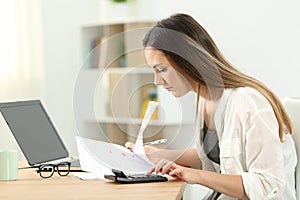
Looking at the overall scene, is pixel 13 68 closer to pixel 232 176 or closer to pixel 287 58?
pixel 287 58

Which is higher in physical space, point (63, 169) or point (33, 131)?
point (33, 131)

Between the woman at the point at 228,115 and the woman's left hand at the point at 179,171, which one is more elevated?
the woman at the point at 228,115

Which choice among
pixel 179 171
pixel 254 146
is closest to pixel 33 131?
pixel 179 171

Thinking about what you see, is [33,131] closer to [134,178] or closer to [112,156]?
[112,156]

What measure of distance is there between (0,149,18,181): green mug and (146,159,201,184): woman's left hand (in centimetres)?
45

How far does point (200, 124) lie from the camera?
2.03 m

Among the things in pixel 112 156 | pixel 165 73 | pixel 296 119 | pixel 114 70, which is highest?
pixel 165 73

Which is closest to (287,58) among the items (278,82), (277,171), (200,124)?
(278,82)

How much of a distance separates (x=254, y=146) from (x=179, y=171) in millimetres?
215

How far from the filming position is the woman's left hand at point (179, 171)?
1.75 m

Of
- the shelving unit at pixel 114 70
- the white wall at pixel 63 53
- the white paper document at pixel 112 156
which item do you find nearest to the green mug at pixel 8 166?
the white paper document at pixel 112 156

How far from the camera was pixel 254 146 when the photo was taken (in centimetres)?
175

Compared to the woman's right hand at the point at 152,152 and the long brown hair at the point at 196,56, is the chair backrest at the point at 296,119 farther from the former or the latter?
the woman's right hand at the point at 152,152

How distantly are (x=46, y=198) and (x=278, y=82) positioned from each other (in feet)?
6.26
